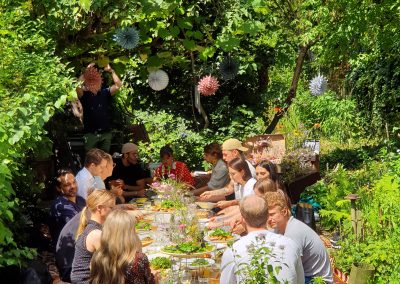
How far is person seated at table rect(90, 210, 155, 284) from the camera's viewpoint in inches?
142

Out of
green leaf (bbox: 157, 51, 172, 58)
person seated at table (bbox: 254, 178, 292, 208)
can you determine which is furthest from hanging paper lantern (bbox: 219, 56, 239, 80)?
person seated at table (bbox: 254, 178, 292, 208)

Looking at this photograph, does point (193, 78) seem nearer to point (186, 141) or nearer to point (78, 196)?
point (186, 141)

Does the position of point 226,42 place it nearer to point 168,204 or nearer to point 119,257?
point 168,204

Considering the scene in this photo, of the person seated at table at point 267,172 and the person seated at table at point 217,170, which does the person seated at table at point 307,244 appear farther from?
the person seated at table at point 217,170

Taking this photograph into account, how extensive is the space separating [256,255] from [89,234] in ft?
4.15

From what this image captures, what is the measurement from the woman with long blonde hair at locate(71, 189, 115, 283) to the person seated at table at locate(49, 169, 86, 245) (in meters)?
1.23

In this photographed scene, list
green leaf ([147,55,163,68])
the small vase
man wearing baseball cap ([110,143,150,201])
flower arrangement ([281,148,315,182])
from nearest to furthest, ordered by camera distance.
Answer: the small vase
green leaf ([147,55,163,68])
man wearing baseball cap ([110,143,150,201])
flower arrangement ([281,148,315,182])

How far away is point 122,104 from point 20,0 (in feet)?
18.1

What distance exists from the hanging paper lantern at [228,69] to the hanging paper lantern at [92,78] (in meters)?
3.02

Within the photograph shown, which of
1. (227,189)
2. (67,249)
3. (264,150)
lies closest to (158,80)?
(264,150)

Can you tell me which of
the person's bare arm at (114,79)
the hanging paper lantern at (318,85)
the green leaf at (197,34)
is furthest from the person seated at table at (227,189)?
the hanging paper lantern at (318,85)

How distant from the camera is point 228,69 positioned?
1057cm

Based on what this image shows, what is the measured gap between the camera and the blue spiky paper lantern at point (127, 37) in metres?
7.17

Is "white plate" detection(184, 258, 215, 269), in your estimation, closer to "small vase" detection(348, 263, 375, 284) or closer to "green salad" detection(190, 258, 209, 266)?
"green salad" detection(190, 258, 209, 266)
